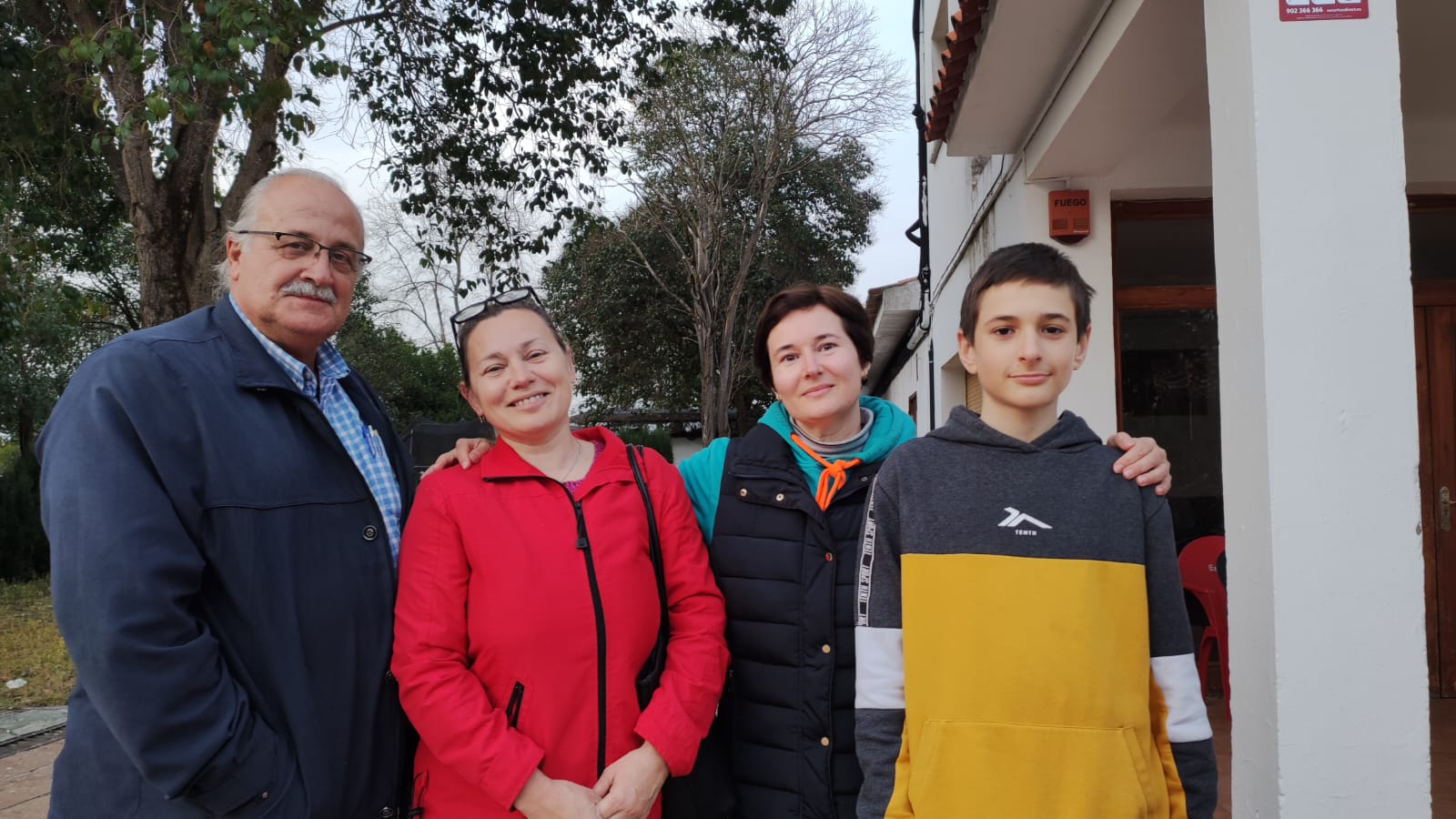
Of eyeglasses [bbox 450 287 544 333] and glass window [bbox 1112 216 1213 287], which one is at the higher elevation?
glass window [bbox 1112 216 1213 287]

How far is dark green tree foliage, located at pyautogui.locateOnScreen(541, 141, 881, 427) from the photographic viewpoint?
22281 millimetres

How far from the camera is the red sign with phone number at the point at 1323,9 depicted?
2.16m

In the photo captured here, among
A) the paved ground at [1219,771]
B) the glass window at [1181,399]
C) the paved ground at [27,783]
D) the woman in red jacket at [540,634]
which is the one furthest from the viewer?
the glass window at [1181,399]

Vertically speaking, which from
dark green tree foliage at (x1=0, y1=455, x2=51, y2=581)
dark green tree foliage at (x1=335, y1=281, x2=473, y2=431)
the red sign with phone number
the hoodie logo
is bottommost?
dark green tree foliage at (x1=0, y1=455, x2=51, y2=581)

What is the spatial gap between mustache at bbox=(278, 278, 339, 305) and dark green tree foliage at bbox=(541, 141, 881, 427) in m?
19.8

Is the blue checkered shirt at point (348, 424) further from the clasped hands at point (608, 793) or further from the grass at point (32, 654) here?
the grass at point (32, 654)

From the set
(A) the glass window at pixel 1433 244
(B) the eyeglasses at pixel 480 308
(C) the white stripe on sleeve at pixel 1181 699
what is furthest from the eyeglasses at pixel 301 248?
(A) the glass window at pixel 1433 244

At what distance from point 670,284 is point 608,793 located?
838 inches

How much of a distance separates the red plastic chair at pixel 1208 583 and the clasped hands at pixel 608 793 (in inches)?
164

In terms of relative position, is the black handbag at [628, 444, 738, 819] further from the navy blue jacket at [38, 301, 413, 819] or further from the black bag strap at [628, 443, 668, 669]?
the navy blue jacket at [38, 301, 413, 819]

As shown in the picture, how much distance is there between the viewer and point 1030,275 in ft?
6.03

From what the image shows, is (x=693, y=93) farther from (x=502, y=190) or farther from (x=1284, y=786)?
(x=1284, y=786)

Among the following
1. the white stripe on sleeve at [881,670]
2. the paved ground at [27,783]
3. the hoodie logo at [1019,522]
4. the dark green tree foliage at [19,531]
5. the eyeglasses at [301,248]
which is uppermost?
the eyeglasses at [301,248]

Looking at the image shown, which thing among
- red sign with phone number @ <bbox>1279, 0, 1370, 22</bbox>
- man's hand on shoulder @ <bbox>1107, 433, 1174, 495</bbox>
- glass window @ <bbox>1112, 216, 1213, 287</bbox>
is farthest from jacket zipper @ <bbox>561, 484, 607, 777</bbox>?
glass window @ <bbox>1112, 216, 1213, 287</bbox>
